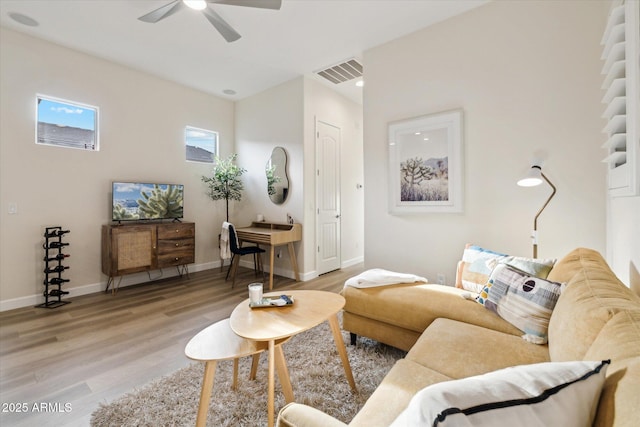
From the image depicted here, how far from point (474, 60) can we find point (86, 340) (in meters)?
4.40

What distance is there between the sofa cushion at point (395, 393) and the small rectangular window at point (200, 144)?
15.3ft

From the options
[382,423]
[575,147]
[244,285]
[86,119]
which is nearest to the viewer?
[382,423]

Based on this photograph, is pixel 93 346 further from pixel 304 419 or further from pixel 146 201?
pixel 304 419

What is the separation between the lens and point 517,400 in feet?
1.66

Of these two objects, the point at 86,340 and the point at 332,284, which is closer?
the point at 86,340

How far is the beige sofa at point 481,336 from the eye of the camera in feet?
2.04

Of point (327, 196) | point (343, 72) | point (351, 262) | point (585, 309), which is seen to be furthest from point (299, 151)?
point (585, 309)

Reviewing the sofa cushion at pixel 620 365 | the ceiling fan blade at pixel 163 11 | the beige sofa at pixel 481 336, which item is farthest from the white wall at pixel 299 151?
the sofa cushion at pixel 620 365

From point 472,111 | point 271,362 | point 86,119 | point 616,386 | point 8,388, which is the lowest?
point 8,388

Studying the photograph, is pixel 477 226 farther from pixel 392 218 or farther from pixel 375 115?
pixel 375 115

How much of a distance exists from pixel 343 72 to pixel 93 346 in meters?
4.32

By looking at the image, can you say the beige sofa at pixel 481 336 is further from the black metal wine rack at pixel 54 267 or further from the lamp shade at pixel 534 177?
the black metal wine rack at pixel 54 267

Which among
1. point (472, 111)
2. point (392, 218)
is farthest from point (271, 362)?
point (472, 111)

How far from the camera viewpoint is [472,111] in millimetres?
2730
